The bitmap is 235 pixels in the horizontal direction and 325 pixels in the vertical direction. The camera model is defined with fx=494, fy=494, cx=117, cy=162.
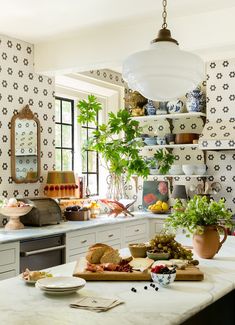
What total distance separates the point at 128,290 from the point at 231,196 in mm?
3699

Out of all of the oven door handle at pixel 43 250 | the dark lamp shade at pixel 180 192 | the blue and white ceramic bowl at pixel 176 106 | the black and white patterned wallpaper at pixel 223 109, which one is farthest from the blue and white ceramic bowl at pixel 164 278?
the blue and white ceramic bowl at pixel 176 106

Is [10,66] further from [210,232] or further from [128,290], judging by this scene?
[128,290]

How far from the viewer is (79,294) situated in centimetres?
211

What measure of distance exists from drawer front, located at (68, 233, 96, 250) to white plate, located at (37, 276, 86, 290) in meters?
2.25

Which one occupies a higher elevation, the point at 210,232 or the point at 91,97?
the point at 91,97

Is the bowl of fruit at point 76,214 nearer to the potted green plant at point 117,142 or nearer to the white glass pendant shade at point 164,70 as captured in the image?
the potted green plant at point 117,142

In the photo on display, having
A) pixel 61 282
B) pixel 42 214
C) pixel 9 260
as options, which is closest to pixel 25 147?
pixel 42 214

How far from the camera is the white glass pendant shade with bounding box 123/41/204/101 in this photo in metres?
2.44

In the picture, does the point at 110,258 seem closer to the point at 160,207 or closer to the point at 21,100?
the point at 21,100

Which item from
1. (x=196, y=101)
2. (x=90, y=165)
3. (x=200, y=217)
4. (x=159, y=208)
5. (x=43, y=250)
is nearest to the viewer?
(x=200, y=217)

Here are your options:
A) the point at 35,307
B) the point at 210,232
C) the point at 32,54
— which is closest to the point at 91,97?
the point at 32,54

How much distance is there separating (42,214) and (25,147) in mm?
803

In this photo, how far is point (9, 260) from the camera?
151 inches

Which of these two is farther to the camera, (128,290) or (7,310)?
(128,290)
